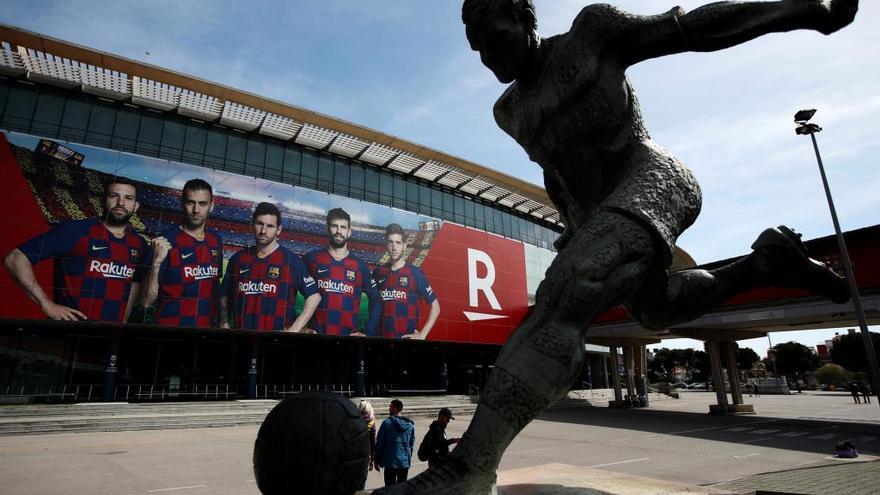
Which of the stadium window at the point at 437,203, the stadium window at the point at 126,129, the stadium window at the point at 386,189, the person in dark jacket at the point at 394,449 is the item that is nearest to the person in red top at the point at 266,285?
the stadium window at the point at 126,129

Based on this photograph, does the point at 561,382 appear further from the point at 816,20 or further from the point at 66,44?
the point at 66,44

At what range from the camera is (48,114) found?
21.3m

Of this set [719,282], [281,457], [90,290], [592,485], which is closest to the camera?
[281,457]

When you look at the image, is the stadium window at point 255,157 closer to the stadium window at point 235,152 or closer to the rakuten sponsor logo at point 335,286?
the stadium window at point 235,152

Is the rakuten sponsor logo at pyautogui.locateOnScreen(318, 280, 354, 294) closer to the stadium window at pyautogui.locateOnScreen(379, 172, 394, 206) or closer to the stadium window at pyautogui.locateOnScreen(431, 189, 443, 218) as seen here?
the stadium window at pyautogui.locateOnScreen(379, 172, 394, 206)

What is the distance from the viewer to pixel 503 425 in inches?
51.6

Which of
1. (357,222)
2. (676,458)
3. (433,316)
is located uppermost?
(357,222)

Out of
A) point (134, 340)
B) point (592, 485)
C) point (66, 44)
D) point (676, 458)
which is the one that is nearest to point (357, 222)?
point (134, 340)

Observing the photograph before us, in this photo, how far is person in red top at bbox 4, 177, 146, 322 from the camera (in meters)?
18.3

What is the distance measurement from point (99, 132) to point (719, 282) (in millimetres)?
27287

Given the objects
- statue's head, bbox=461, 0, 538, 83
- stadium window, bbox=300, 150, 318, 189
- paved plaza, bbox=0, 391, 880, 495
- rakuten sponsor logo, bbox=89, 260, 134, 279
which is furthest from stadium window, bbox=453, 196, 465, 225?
statue's head, bbox=461, 0, 538, 83

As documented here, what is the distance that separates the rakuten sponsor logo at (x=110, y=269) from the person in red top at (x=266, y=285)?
12.4 ft

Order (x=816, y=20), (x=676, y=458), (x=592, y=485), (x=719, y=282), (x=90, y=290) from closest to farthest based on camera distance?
(x=816, y=20) → (x=719, y=282) → (x=592, y=485) → (x=676, y=458) → (x=90, y=290)

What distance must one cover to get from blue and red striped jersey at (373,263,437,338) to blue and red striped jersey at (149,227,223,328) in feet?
28.0
